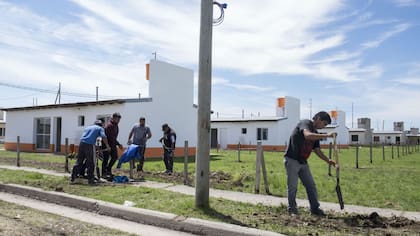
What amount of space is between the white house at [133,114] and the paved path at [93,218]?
41.4 feet

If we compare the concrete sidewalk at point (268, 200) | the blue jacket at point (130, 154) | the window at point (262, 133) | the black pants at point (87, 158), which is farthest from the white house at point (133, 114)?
the window at point (262, 133)

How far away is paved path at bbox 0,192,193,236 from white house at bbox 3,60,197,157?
1262 cm

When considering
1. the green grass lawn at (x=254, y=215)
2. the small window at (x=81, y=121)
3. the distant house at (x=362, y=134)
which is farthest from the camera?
the distant house at (x=362, y=134)

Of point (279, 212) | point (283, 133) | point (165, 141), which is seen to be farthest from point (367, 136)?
point (279, 212)

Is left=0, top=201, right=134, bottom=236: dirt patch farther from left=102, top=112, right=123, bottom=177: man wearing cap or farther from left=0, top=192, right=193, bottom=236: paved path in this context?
left=102, top=112, right=123, bottom=177: man wearing cap

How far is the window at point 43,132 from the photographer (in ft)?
89.5

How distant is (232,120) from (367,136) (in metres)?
41.9

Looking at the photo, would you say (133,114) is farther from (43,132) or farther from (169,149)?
(43,132)

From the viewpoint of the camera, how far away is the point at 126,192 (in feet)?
28.0

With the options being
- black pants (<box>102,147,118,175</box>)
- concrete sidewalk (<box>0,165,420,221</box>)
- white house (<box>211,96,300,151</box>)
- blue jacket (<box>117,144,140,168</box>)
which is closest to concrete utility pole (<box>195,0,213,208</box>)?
concrete sidewalk (<box>0,165,420,221</box>)

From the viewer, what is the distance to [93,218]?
22.7ft

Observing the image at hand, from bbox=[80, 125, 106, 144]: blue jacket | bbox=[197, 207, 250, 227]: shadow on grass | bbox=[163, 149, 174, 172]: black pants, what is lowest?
bbox=[197, 207, 250, 227]: shadow on grass

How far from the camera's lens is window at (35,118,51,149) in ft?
89.5

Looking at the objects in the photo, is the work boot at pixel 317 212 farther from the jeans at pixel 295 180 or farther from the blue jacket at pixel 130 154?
the blue jacket at pixel 130 154
